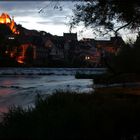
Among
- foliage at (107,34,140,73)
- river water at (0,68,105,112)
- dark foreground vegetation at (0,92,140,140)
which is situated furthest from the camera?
foliage at (107,34,140,73)

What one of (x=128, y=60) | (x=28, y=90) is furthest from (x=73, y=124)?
(x=128, y=60)

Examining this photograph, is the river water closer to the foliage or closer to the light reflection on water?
the light reflection on water

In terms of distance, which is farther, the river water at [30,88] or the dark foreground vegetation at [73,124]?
the river water at [30,88]

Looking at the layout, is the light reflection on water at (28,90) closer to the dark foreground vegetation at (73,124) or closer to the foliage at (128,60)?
the foliage at (128,60)

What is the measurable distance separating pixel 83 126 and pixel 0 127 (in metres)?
2.71

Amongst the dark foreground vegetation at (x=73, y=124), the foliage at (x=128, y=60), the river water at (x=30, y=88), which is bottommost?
the river water at (x=30, y=88)

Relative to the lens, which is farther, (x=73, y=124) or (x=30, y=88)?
(x=30, y=88)

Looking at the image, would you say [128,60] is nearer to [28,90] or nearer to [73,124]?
[28,90]

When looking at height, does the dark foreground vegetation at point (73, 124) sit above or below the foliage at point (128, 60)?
below

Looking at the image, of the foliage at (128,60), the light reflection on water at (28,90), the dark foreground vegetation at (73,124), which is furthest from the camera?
the foliage at (128,60)

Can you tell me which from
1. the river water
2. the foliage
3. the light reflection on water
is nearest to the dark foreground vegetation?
the river water

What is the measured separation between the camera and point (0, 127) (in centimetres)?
1398

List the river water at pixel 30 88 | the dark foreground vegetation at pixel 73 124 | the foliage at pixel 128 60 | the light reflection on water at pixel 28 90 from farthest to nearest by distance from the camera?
the foliage at pixel 128 60
the river water at pixel 30 88
the light reflection on water at pixel 28 90
the dark foreground vegetation at pixel 73 124

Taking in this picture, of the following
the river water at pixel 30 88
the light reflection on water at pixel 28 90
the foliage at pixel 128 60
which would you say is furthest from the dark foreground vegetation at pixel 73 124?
the foliage at pixel 128 60
